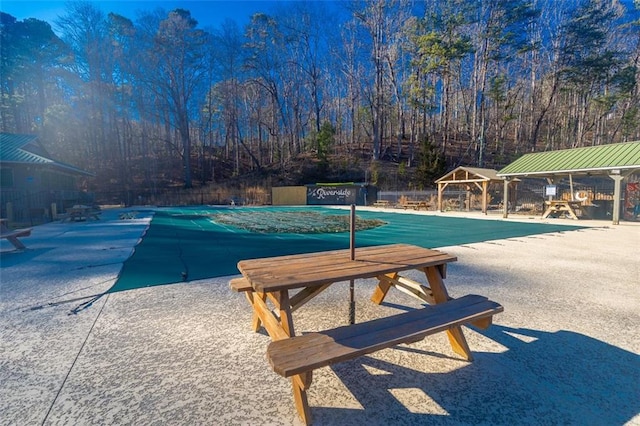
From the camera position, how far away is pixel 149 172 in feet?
111

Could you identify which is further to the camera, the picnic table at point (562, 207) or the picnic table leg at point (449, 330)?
the picnic table at point (562, 207)

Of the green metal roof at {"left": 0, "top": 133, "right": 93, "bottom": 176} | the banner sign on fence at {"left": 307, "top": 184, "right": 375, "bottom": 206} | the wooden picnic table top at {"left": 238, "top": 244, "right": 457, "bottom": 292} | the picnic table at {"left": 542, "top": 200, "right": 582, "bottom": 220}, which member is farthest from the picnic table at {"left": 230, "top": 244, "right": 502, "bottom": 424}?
the banner sign on fence at {"left": 307, "top": 184, "right": 375, "bottom": 206}

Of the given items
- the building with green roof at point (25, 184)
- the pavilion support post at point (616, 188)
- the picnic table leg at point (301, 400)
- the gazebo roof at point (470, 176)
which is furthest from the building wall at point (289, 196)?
the picnic table leg at point (301, 400)

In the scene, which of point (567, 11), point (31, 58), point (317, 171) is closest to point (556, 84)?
point (567, 11)

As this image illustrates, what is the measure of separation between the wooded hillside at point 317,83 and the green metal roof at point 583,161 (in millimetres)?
11189

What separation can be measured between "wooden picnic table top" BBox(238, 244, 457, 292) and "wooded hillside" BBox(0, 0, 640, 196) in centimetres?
2531

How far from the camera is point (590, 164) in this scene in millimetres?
12406

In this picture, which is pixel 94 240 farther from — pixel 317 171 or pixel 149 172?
pixel 149 172

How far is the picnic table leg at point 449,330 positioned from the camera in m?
2.18

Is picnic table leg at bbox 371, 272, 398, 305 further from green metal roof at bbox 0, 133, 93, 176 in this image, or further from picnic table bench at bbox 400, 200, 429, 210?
picnic table bench at bbox 400, 200, 429, 210

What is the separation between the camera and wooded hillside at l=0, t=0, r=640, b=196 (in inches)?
1065

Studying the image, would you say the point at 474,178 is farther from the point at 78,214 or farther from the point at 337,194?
A: the point at 78,214

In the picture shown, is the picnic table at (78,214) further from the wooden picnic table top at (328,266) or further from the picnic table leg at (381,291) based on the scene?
the picnic table leg at (381,291)

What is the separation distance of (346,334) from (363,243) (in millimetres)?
5927
